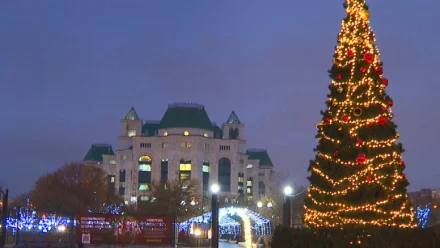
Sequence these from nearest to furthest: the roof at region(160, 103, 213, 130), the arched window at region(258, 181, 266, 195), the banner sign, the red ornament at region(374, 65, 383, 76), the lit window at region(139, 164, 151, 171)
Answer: the red ornament at region(374, 65, 383, 76) < the banner sign < the lit window at region(139, 164, 151, 171) < the roof at region(160, 103, 213, 130) < the arched window at region(258, 181, 266, 195)

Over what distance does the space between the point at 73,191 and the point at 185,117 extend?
83894 millimetres

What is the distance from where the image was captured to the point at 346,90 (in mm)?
21750

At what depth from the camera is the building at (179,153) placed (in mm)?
159625

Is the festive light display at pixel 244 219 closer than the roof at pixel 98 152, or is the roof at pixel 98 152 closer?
the festive light display at pixel 244 219

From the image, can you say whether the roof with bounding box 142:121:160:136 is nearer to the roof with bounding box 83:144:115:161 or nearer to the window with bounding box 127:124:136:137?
the window with bounding box 127:124:136:137

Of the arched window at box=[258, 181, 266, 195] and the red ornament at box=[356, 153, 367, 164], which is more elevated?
the arched window at box=[258, 181, 266, 195]

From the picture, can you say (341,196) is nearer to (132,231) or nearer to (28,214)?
(132,231)

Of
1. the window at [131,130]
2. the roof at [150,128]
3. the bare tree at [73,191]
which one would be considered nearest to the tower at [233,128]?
the roof at [150,128]

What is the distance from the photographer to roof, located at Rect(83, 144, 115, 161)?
180m

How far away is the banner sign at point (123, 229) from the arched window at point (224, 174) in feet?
409

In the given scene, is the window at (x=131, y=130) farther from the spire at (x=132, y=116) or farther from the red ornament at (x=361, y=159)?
the red ornament at (x=361, y=159)

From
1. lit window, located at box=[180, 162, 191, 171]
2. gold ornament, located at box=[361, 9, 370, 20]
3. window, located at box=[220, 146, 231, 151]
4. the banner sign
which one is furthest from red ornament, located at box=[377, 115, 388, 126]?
window, located at box=[220, 146, 231, 151]

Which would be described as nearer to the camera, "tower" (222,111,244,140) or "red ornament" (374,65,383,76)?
"red ornament" (374,65,383,76)

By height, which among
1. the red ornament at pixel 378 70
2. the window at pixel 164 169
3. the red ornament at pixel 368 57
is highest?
the window at pixel 164 169
